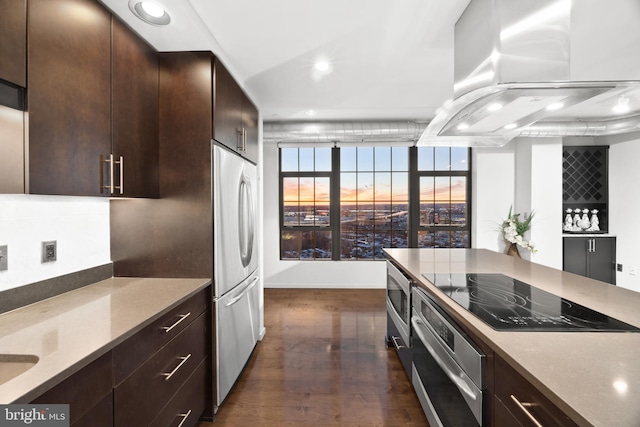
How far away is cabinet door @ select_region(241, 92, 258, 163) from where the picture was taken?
2607 mm

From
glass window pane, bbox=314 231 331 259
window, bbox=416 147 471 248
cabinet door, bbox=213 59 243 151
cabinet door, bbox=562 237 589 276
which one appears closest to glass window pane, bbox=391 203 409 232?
window, bbox=416 147 471 248

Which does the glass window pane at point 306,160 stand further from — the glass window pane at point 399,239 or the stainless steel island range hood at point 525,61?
the stainless steel island range hood at point 525,61

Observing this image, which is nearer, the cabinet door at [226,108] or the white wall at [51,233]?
the white wall at [51,233]

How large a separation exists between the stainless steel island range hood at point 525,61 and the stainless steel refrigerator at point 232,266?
1.47 metres

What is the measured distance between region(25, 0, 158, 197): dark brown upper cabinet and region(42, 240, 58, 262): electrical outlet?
0.43 m

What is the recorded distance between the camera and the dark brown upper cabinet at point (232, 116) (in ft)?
6.60

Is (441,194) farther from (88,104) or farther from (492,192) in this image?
(88,104)

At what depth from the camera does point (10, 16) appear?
107 centimetres

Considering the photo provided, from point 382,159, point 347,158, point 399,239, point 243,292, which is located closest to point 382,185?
point 382,159

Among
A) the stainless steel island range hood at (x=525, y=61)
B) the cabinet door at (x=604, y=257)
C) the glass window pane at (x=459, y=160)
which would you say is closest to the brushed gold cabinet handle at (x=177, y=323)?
the stainless steel island range hood at (x=525, y=61)

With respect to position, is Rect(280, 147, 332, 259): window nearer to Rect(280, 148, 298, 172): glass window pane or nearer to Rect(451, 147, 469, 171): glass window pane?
Rect(280, 148, 298, 172): glass window pane

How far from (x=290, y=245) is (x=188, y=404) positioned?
346cm

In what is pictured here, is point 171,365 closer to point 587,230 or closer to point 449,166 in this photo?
point 449,166

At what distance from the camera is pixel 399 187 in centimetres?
505
